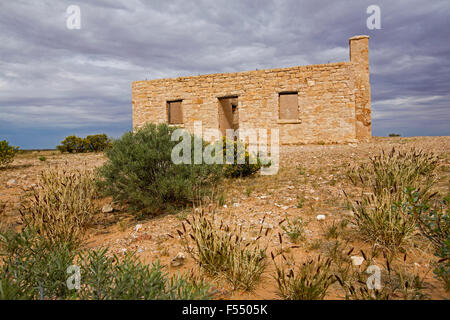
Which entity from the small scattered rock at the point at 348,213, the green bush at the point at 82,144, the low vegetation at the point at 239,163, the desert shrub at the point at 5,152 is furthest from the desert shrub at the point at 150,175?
the green bush at the point at 82,144

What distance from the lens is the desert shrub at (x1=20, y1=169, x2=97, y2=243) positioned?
3.54m

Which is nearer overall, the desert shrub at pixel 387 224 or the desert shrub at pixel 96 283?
the desert shrub at pixel 96 283

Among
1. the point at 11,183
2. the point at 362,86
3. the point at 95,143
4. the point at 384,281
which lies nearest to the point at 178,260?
the point at 384,281

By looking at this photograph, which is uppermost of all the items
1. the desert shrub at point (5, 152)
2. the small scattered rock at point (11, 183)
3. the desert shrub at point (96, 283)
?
the desert shrub at point (5, 152)

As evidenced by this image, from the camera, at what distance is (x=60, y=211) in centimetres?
371

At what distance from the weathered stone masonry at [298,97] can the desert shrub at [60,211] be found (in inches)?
365

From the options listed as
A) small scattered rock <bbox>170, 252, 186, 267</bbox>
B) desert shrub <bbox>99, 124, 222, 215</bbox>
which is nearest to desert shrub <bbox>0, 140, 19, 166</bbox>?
desert shrub <bbox>99, 124, 222, 215</bbox>

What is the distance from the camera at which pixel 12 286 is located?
1.80 metres

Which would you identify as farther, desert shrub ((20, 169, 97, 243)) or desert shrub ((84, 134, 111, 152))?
desert shrub ((84, 134, 111, 152))

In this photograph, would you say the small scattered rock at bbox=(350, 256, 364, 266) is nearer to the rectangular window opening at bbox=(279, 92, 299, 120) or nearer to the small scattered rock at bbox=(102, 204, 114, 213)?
the small scattered rock at bbox=(102, 204, 114, 213)

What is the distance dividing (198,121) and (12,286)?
1193 centimetres

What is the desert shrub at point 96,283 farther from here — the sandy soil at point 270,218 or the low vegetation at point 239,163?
the low vegetation at point 239,163

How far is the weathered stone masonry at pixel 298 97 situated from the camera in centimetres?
1167
